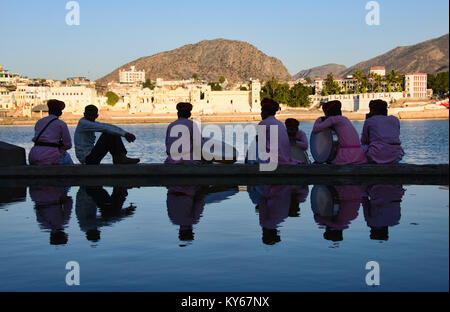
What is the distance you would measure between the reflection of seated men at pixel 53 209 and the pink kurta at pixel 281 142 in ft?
6.71

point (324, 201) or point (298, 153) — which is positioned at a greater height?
point (298, 153)

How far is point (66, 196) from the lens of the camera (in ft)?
17.6

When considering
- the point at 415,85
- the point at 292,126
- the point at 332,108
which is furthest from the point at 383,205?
the point at 415,85

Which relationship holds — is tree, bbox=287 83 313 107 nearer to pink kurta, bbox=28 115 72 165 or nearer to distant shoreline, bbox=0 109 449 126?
distant shoreline, bbox=0 109 449 126

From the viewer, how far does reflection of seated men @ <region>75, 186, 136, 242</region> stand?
12.9 ft

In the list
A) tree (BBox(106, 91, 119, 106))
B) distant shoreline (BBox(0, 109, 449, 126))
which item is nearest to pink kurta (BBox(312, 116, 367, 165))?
distant shoreline (BBox(0, 109, 449, 126))

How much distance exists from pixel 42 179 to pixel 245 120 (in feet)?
296

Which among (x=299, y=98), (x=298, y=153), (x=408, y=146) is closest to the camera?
(x=298, y=153)

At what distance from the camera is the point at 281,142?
20.0ft

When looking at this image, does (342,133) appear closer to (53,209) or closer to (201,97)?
(53,209)

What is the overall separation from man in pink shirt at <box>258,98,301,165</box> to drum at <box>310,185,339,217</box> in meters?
0.64

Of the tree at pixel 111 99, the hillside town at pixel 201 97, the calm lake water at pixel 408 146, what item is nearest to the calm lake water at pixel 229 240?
the calm lake water at pixel 408 146

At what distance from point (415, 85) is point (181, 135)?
119m

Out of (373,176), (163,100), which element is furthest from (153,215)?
(163,100)
